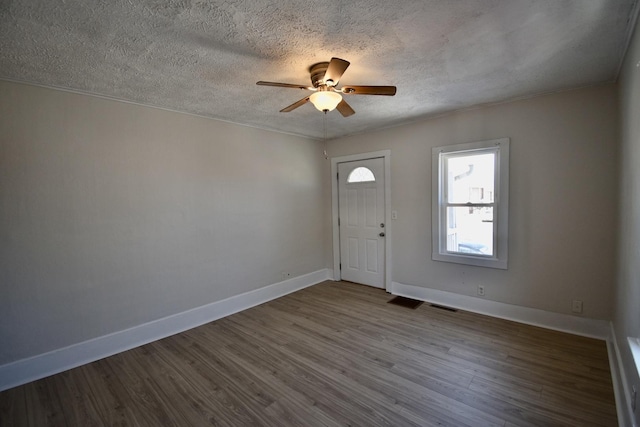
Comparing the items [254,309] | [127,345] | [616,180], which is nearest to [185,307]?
[127,345]

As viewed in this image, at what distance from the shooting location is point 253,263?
12.7 feet

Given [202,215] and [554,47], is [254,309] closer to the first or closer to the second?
[202,215]

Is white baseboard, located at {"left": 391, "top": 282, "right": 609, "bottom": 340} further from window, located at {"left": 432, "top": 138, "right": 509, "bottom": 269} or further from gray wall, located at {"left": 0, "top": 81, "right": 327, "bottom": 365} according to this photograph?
gray wall, located at {"left": 0, "top": 81, "right": 327, "bottom": 365}

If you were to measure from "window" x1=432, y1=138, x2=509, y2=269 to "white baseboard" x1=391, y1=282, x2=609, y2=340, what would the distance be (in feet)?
1.53

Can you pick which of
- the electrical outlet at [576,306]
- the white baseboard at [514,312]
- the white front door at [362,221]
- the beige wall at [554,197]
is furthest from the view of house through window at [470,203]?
the white front door at [362,221]

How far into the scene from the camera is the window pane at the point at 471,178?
3256 millimetres

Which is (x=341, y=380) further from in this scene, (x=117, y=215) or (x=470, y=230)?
(x=117, y=215)

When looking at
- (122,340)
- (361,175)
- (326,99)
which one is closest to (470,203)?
(361,175)

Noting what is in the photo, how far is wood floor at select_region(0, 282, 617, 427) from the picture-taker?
1.86 m

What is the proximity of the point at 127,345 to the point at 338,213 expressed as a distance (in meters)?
3.31

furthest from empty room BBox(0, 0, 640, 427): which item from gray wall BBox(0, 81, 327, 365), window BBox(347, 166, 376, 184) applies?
window BBox(347, 166, 376, 184)

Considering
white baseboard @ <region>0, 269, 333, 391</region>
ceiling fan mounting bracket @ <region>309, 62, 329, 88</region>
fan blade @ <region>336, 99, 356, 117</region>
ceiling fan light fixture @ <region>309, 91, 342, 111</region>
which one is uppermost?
ceiling fan mounting bracket @ <region>309, 62, 329, 88</region>

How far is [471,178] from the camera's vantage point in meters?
3.42

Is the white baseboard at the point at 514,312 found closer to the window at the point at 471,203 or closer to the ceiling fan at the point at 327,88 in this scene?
the window at the point at 471,203
